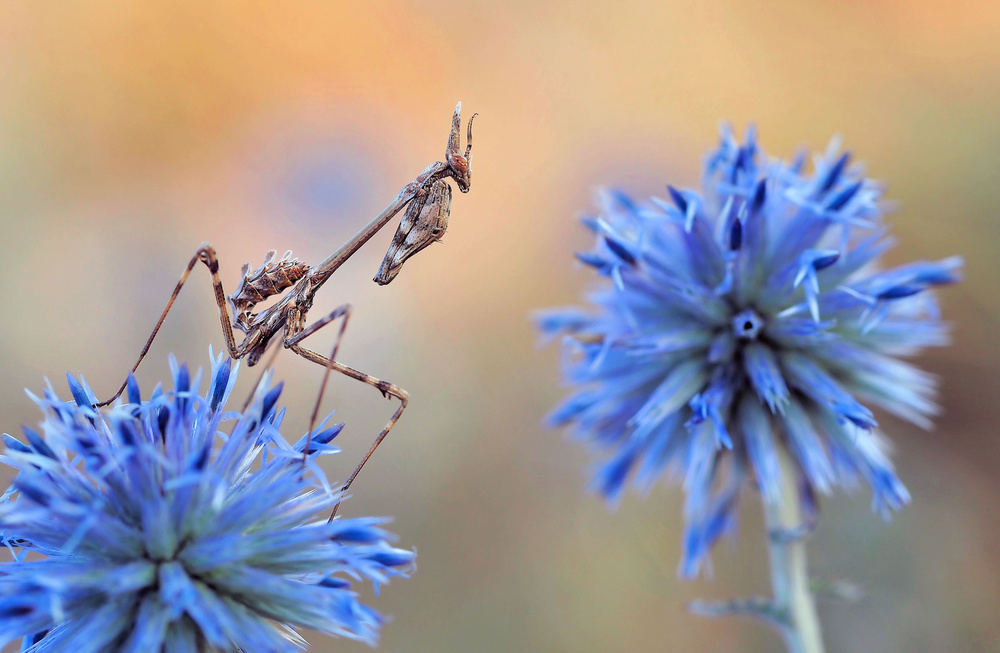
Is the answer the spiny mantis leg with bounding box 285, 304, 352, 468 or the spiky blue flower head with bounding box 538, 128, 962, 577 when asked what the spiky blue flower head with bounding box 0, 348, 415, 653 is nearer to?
the spiny mantis leg with bounding box 285, 304, 352, 468

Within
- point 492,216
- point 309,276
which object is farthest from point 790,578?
point 492,216

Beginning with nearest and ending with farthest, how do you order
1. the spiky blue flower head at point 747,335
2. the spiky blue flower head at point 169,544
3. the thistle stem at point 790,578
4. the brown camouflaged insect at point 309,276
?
the spiky blue flower head at point 169,544 < the thistle stem at point 790,578 < the spiky blue flower head at point 747,335 < the brown camouflaged insect at point 309,276

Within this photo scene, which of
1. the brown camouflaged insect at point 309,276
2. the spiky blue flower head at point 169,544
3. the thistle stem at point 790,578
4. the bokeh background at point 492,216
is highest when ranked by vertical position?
the bokeh background at point 492,216

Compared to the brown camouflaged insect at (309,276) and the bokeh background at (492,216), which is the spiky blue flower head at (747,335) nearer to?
the brown camouflaged insect at (309,276)

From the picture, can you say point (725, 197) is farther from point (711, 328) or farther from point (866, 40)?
point (866, 40)

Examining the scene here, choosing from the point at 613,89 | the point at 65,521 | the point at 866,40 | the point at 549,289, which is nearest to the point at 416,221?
the point at 65,521

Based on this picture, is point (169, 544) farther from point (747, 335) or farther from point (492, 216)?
point (492, 216)

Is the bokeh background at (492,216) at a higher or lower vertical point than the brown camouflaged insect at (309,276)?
higher

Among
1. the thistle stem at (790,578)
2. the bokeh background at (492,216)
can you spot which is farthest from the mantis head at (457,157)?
the bokeh background at (492,216)

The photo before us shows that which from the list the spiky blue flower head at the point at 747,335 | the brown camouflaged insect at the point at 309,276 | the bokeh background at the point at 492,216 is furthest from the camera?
the bokeh background at the point at 492,216
